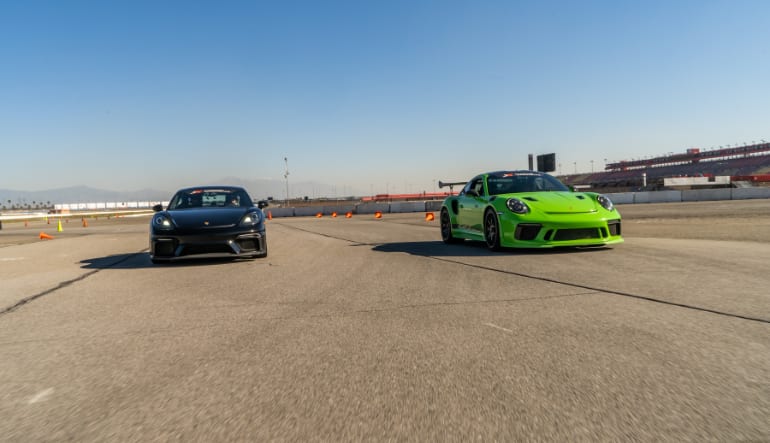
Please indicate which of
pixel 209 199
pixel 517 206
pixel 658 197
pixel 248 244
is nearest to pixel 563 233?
pixel 517 206

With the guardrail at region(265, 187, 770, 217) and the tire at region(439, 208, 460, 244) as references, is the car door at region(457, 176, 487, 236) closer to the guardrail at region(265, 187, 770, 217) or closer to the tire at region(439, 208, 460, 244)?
the tire at region(439, 208, 460, 244)

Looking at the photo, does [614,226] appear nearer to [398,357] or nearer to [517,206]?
[517,206]

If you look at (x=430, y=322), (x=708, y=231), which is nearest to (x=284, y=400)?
(x=430, y=322)

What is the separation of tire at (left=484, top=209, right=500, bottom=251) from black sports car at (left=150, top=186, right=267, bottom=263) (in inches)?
150

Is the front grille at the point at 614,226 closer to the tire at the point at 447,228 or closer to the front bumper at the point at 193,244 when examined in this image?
the tire at the point at 447,228

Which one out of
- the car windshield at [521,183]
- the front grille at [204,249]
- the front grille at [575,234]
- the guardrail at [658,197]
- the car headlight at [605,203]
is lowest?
the guardrail at [658,197]

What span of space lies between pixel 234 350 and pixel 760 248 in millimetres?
8412

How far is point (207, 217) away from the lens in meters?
8.68

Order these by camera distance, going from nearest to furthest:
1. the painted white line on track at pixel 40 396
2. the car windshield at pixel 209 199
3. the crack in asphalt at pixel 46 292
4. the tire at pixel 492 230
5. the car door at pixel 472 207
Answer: the painted white line on track at pixel 40 396
the crack in asphalt at pixel 46 292
the tire at pixel 492 230
the car windshield at pixel 209 199
the car door at pixel 472 207

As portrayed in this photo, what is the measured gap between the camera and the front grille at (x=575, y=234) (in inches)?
337

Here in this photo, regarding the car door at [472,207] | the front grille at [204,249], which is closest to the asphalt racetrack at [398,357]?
the front grille at [204,249]

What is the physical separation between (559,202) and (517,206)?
2.18 ft

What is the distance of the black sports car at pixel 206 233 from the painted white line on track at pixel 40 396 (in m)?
5.58

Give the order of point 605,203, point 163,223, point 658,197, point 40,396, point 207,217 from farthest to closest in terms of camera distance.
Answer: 1. point 658,197
2. point 605,203
3. point 207,217
4. point 163,223
5. point 40,396
